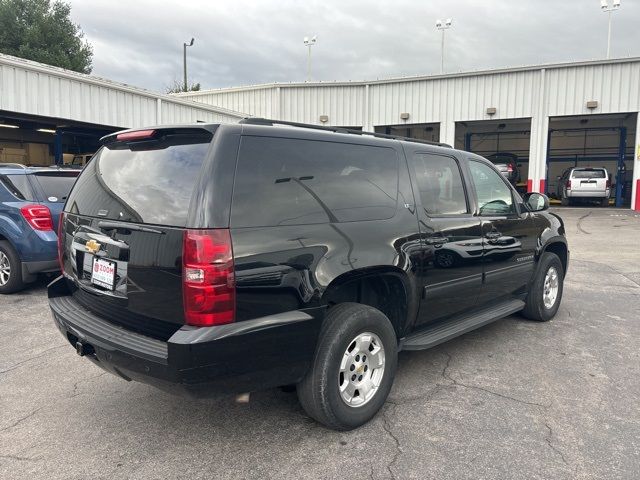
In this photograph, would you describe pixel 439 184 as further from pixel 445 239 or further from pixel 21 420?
pixel 21 420

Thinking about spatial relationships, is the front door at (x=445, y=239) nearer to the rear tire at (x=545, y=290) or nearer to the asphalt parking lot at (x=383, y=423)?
the asphalt parking lot at (x=383, y=423)

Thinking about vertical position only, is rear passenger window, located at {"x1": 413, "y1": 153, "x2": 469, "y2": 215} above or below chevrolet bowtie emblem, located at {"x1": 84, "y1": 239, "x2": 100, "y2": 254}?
above

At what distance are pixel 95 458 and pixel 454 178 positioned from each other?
3.16 meters

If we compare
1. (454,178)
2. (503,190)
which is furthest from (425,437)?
(503,190)

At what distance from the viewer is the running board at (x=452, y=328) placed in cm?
346

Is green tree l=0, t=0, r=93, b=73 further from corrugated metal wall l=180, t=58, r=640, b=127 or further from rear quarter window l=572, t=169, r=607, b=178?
rear quarter window l=572, t=169, r=607, b=178

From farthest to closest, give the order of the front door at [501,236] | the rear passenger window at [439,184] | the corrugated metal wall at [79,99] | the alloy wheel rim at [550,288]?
the corrugated metal wall at [79,99], the alloy wheel rim at [550,288], the front door at [501,236], the rear passenger window at [439,184]

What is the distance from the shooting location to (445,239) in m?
3.62

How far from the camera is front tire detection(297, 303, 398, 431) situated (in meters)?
2.78

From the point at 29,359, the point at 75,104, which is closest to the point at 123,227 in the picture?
the point at 29,359

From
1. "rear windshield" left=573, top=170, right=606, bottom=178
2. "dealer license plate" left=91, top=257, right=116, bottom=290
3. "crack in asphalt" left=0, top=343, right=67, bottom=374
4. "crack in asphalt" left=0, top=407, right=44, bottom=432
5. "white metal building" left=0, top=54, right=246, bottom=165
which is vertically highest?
"white metal building" left=0, top=54, right=246, bottom=165

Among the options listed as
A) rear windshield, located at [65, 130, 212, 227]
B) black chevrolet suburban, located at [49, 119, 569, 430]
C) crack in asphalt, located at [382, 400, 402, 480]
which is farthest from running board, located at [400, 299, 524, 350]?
rear windshield, located at [65, 130, 212, 227]

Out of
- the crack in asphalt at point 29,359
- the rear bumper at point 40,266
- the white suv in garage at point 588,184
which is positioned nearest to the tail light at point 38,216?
the rear bumper at point 40,266

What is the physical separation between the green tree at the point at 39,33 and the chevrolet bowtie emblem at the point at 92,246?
32.7m
